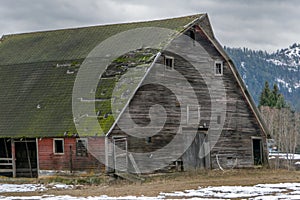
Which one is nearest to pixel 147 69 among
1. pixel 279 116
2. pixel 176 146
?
pixel 176 146

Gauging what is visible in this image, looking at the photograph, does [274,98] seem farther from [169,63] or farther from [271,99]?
[169,63]

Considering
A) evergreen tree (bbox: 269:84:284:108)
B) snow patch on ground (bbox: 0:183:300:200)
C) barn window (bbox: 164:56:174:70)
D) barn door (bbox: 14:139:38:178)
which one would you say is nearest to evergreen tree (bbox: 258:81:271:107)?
evergreen tree (bbox: 269:84:284:108)

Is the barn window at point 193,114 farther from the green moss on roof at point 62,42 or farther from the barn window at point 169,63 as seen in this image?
the green moss on roof at point 62,42

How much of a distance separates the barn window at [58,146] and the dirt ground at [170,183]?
6.54 ft

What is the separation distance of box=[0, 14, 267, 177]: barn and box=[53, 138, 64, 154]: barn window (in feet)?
0.18

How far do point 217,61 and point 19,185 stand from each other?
15066 mm

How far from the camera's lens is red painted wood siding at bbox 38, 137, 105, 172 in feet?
102

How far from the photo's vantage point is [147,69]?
33000mm

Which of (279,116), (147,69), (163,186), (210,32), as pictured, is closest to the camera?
(163,186)

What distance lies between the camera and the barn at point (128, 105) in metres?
32.1

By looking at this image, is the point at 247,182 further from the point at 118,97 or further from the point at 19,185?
the point at 19,185

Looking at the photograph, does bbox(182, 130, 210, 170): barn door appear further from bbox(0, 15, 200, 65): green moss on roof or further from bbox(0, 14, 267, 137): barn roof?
bbox(0, 15, 200, 65): green moss on roof

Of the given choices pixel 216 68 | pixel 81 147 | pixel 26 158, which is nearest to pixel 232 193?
pixel 81 147

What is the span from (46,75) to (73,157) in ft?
24.2
